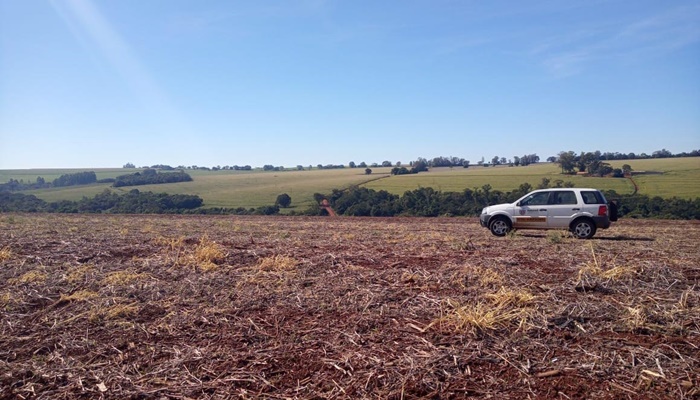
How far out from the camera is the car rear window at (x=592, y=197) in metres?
15.3

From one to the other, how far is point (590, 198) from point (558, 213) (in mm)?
1134

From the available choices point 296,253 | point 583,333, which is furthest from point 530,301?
point 296,253

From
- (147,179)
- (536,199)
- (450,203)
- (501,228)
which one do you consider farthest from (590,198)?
(147,179)

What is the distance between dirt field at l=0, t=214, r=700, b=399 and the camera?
416 centimetres

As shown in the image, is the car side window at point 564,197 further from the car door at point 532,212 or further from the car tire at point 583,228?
the car tire at point 583,228

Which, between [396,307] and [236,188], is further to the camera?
[236,188]

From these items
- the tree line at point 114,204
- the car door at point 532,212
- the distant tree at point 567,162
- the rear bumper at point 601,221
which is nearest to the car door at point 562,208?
the car door at point 532,212

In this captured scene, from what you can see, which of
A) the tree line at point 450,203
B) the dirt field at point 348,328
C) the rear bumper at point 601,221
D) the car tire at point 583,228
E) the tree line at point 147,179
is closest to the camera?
the dirt field at point 348,328

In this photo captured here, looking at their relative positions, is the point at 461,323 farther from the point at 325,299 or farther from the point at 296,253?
the point at 296,253

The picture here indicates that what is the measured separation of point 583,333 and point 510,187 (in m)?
44.5

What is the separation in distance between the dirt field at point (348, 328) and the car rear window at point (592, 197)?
6492mm

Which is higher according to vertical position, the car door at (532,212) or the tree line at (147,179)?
the tree line at (147,179)

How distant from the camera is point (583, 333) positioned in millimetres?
5152

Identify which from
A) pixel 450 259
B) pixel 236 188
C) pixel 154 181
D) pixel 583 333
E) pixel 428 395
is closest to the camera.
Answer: pixel 428 395
